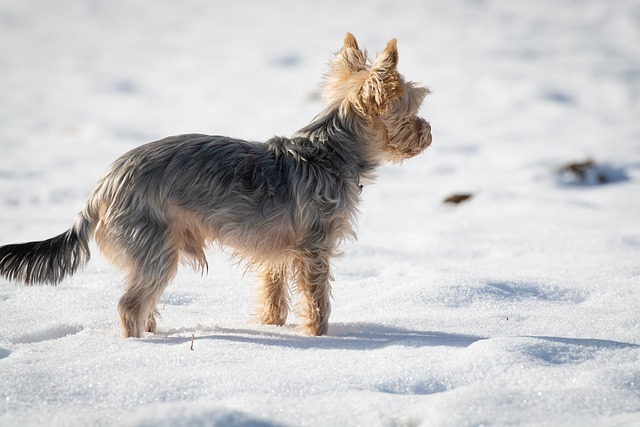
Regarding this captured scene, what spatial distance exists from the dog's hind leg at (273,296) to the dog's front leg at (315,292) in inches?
14.4

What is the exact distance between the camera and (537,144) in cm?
1109

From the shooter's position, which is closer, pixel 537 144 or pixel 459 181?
pixel 459 181

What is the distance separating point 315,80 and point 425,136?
1066 cm

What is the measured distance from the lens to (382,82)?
4.71m

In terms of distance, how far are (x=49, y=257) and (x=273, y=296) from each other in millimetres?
1466

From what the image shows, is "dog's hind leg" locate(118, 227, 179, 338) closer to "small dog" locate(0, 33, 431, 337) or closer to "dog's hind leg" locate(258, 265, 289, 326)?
"small dog" locate(0, 33, 431, 337)

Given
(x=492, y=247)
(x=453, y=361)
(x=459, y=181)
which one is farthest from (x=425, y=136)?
(x=459, y=181)

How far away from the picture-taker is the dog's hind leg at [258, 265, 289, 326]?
507 centimetres

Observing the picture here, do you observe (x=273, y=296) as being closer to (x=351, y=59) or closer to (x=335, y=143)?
(x=335, y=143)

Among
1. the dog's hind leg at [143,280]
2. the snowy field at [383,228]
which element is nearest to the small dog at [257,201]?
the dog's hind leg at [143,280]

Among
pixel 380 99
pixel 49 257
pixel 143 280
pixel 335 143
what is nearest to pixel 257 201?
pixel 335 143

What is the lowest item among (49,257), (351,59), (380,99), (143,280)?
(143,280)

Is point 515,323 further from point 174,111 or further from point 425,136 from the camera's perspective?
point 174,111

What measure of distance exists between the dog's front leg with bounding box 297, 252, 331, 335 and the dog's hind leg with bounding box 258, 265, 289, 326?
365 millimetres
